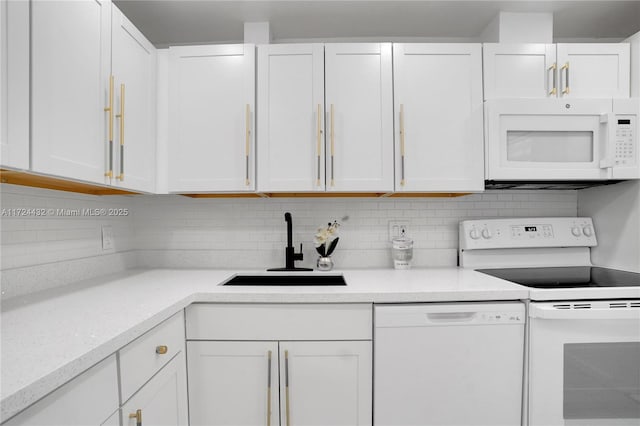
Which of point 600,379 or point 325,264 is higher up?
point 325,264

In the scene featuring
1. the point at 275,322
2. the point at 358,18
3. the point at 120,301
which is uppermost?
the point at 358,18

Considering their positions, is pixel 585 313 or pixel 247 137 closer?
pixel 585 313

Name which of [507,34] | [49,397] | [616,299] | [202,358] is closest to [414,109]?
[507,34]

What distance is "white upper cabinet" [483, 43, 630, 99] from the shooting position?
1.73 meters

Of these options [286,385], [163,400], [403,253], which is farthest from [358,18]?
[163,400]

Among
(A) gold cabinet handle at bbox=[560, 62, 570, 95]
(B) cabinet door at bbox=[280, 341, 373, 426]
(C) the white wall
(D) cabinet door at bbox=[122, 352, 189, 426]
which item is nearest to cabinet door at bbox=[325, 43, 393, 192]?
(B) cabinet door at bbox=[280, 341, 373, 426]

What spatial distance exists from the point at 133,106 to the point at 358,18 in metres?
1.33

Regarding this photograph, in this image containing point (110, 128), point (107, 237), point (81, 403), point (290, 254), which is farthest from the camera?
point (290, 254)

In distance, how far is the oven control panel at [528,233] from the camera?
1.96 metres

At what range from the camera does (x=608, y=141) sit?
168cm

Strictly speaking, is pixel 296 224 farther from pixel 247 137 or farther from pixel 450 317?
pixel 450 317

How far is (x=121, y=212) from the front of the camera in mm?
1963

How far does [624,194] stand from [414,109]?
1.28 m

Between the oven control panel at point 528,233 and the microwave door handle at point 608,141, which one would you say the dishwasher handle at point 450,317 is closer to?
the oven control panel at point 528,233
